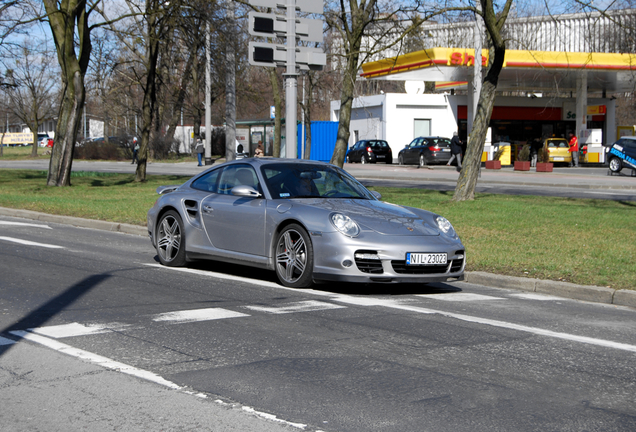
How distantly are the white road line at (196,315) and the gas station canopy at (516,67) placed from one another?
30864mm

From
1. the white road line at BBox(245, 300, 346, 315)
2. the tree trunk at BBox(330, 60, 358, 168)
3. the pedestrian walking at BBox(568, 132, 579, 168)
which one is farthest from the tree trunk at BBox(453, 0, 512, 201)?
the pedestrian walking at BBox(568, 132, 579, 168)

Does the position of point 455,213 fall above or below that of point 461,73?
below

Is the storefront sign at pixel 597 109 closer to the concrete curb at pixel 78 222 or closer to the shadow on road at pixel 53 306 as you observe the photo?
the concrete curb at pixel 78 222

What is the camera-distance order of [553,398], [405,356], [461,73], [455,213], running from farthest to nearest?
[461,73]
[455,213]
[405,356]
[553,398]

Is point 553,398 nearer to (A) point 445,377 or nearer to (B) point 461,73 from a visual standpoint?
(A) point 445,377

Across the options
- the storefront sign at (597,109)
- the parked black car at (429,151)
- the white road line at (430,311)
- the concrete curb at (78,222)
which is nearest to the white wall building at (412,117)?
the parked black car at (429,151)

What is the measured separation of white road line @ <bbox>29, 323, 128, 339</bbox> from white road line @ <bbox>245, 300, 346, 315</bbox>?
131cm

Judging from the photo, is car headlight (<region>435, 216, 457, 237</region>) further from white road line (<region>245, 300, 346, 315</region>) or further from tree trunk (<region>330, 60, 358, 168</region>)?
tree trunk (<region>330, 60, 358, 168</region>)

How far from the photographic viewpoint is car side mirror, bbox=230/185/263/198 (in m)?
8.52

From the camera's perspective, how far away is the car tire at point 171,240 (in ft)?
31.1

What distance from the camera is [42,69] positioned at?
68875mm

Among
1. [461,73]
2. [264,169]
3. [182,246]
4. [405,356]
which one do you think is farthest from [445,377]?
[461,73]

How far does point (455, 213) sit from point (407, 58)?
26303 mm

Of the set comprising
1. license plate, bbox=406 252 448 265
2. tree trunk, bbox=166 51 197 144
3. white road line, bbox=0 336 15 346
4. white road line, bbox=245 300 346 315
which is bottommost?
white road line, bbox=0 336 15 346
